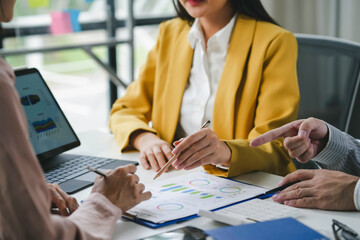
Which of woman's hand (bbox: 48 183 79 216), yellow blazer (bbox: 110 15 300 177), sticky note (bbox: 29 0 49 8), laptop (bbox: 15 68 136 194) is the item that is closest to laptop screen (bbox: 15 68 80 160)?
laptop (bbox: 15 68 136 194)

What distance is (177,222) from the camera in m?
1.03

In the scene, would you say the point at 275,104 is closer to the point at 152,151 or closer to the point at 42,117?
the point at 152,151

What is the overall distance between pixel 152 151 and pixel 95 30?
6.46ft

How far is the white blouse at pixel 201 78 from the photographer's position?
170 cm

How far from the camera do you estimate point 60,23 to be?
2.98 meters

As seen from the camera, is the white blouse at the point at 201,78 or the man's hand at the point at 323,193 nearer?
the man's hand at the point at 323,193

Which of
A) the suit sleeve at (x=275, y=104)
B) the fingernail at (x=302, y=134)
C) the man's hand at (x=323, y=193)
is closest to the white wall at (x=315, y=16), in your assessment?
the suit sleeve at (x=275, y=104)

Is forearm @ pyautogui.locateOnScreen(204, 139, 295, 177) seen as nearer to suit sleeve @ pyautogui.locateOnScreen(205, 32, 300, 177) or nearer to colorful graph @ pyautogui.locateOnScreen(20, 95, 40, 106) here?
suit sleeve @ pyautogui.locateOnScreen(205, 32, 300, 177)

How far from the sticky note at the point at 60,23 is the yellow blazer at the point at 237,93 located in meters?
1.28

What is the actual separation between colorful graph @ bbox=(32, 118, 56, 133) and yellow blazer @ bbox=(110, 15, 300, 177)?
0.79ft

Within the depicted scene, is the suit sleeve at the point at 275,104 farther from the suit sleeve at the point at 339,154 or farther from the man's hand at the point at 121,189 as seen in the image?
the man's hand at the point at 121,189

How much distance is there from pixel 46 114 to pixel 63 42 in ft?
5.79

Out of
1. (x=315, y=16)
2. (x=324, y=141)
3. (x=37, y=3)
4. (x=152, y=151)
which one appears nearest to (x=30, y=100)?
(x=152, y=151)

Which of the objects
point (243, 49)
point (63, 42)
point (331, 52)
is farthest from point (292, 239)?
point (63, 42)
